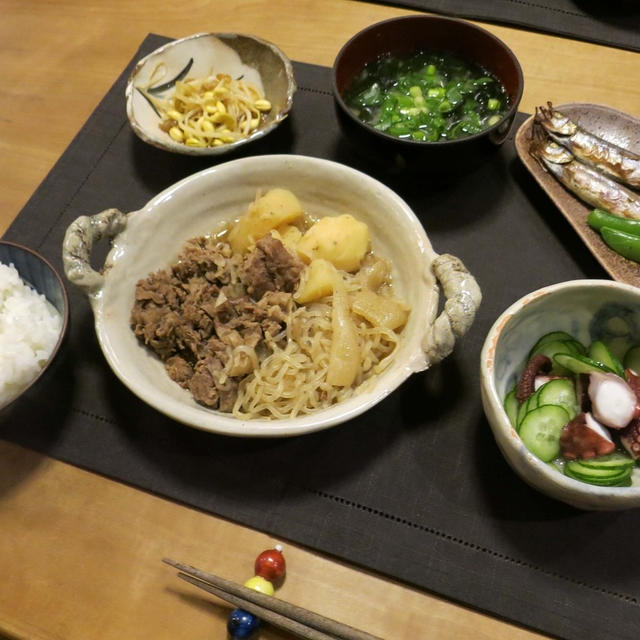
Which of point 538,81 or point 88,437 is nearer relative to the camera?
point 88,437

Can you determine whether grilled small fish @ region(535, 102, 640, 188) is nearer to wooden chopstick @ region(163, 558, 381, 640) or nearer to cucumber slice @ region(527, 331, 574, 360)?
cucumber slice @ region(527, 331, 574, 360)

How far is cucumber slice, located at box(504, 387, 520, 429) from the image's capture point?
58.3 inches

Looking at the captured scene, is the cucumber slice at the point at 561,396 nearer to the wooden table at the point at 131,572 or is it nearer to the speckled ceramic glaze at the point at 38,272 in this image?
the wooden table at the point at 131,572

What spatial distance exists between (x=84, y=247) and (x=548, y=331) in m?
1.30

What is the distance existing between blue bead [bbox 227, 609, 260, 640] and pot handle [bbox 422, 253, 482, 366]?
0.73m

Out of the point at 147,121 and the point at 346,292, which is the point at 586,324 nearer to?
the point at 346,292

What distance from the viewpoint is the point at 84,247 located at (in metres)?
1.64

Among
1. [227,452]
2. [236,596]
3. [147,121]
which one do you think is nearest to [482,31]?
[147,121]

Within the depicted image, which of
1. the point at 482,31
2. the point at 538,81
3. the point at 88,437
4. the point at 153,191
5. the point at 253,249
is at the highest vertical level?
the point at 482,31

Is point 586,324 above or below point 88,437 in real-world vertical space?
above

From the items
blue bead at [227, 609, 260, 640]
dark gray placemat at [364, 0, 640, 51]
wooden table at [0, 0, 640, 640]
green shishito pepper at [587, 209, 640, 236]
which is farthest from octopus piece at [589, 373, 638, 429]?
dark gray placemat at [364, 0, 640, 51]

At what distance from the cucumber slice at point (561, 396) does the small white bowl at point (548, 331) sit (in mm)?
109

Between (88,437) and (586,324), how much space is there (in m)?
1.43

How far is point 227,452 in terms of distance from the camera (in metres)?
1.63
